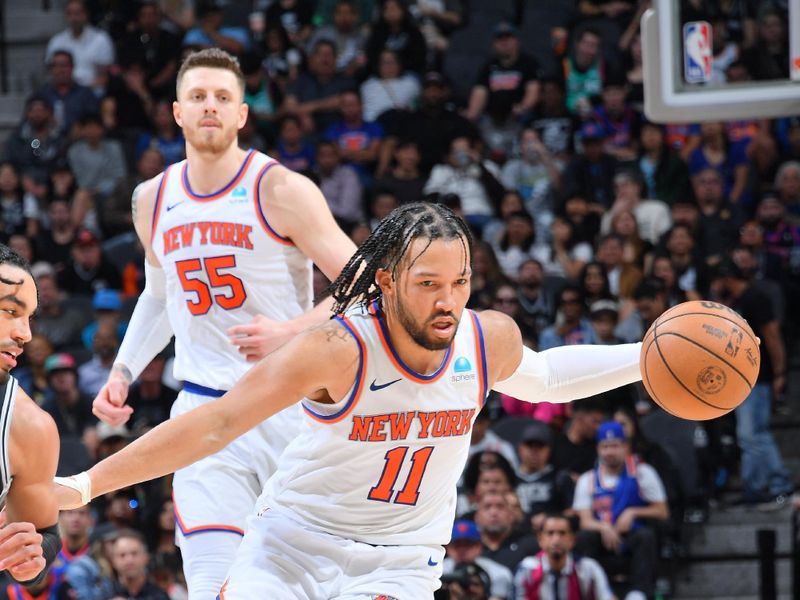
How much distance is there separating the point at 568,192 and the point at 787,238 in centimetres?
197

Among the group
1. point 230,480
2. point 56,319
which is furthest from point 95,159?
point 230,480

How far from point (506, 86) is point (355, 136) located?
1561 mm

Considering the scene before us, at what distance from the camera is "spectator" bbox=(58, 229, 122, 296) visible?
488 inches

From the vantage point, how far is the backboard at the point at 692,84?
7914 millimetres

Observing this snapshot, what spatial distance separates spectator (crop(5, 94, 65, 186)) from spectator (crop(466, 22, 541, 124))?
4106 mm

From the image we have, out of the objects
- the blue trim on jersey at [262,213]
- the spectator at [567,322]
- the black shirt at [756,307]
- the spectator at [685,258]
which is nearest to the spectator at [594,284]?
the spectator at [567,322]

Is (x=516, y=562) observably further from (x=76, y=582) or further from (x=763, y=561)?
(x=76, y=582)

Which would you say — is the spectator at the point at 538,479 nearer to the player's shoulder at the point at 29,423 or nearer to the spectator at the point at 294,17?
the player's shoulder at the point at 29,423

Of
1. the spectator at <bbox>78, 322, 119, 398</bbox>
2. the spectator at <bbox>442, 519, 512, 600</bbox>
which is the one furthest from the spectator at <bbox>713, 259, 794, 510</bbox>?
the spectator at <bbox>78, 322, 119, 398</bbox>

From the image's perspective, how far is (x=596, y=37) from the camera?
44.5 feet

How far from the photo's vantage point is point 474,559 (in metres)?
9.09

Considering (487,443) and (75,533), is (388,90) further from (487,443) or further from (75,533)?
(75,533)

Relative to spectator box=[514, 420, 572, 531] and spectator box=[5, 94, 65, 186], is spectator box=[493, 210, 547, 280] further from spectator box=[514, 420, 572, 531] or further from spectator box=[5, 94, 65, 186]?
spectator box=[5, 94, 65, 186]

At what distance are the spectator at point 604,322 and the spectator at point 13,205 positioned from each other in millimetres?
5331
